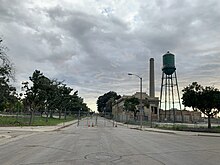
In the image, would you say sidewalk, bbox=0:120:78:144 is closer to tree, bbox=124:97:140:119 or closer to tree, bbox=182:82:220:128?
tree, bbox=182:82:220:128

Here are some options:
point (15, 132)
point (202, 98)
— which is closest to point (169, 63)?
point (202, 98)

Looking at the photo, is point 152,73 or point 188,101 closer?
point 188,101

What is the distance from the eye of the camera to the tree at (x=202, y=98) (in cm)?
3397

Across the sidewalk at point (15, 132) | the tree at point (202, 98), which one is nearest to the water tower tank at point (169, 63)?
the tree at point (202, 98)

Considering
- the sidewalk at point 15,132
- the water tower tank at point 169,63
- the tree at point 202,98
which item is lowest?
the sidewalk at point 15,132

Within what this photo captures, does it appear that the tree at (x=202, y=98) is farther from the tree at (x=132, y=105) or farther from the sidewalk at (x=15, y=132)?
the tree at (x=132, y=105)

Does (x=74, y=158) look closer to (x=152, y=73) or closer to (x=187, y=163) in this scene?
(x=187, y=163)

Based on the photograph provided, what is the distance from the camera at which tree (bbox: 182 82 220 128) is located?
33969 mm

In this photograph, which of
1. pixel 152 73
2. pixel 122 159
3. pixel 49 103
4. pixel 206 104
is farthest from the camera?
pixel 152 73

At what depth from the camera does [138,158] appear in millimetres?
11438

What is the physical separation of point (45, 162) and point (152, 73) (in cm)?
8487

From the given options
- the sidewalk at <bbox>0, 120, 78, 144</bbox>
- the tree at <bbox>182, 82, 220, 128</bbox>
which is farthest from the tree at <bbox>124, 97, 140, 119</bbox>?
the sidewalk at <bbox>0, 120, 78, 144</bbox>

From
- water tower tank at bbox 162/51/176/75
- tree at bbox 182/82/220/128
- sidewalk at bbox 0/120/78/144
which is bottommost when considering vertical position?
sidewalk at bbox 0/120/78/144

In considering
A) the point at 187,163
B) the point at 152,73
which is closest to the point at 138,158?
the point at 187,163
